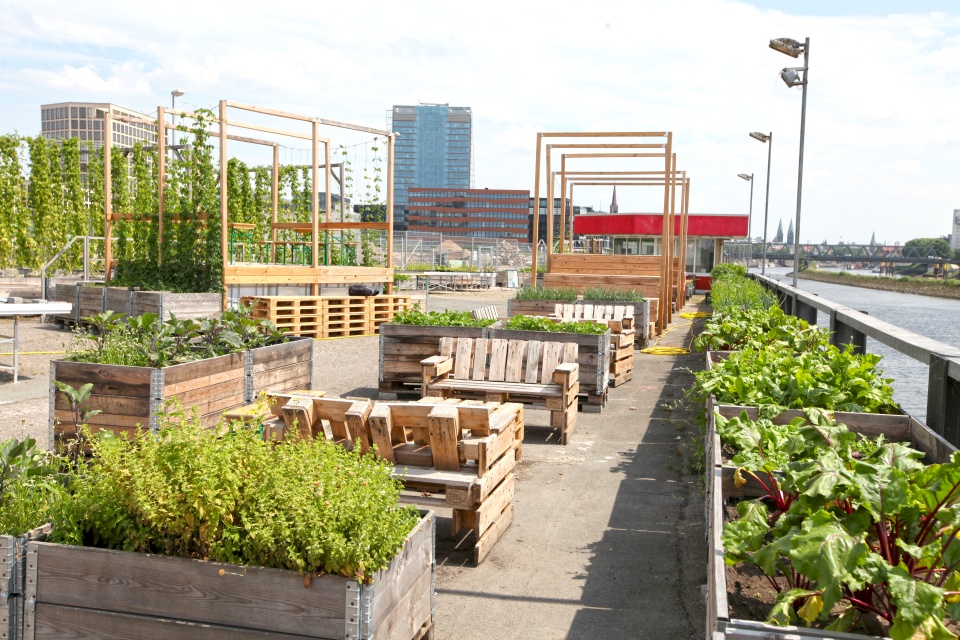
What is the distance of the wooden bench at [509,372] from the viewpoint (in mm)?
9383

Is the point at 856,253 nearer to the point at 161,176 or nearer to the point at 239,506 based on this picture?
the point at 161,176

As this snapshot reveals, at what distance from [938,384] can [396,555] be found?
331cm

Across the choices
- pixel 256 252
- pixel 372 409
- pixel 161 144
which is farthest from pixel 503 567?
pixel 256 252

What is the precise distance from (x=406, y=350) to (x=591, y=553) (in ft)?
18.9

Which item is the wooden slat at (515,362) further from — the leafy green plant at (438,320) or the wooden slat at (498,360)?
the leafy green plant at (438,320)

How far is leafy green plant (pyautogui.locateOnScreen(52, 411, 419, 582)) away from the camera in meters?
3.55

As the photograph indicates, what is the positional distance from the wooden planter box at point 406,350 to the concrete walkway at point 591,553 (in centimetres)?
226

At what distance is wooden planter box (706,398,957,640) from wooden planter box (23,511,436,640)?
4.42ft

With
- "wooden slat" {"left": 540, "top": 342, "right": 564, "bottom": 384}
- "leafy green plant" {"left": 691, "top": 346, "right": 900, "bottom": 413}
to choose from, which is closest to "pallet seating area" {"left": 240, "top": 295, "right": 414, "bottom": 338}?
"wooden slat" {"left": 540, "top": 342, "right": 564, "bottom": 384}

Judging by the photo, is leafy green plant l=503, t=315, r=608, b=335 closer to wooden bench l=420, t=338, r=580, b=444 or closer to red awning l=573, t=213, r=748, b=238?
wooden bench l=420, t=338, r=580, b=444

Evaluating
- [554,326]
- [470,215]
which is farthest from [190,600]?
[470,215]

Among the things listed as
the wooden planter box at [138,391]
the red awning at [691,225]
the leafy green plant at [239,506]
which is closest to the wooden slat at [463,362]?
the wooden planter box at [138,391]

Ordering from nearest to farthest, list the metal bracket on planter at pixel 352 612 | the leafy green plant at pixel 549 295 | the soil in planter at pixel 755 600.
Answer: the soil in planter at pixel 755 600 < the metal bracket on planter at pixel 352 612 < the leafy green plant at pixel 549 295

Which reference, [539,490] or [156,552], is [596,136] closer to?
[539,490]
